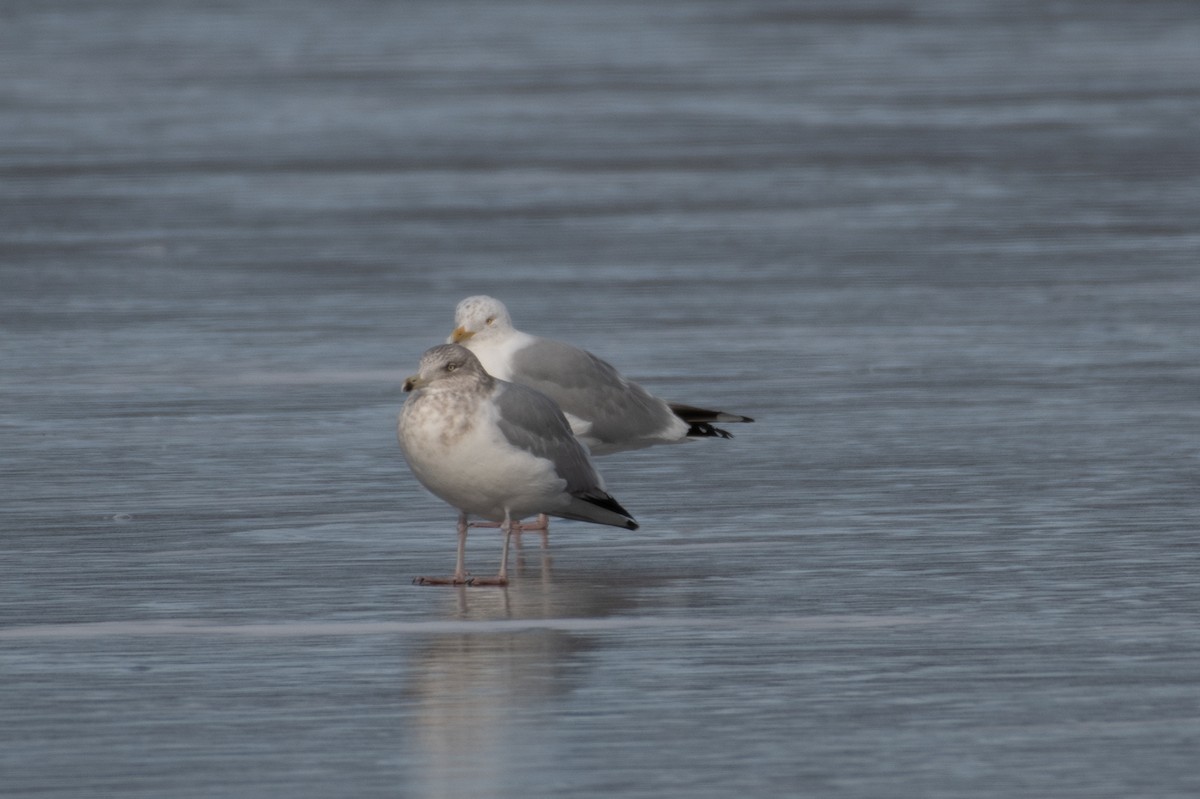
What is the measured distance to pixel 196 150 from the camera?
72.5 feet

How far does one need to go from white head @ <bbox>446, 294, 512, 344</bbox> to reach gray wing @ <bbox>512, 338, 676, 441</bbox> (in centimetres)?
14

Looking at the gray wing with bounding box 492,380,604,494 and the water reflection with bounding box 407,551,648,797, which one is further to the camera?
the gray wing with bounding box 492,380,604,494

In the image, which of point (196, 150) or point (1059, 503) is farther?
point (196, 150)

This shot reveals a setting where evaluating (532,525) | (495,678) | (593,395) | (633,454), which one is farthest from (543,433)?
(633,454)

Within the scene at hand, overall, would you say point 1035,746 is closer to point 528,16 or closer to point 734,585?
point 734,585

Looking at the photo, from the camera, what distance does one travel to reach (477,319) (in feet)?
31.6

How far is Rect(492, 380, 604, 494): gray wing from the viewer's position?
8.20m

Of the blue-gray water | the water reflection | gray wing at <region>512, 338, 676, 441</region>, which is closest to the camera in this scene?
the water reflection

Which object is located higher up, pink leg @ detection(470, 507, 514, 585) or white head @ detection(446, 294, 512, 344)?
white head @ detection(446, 294, 512, 344)

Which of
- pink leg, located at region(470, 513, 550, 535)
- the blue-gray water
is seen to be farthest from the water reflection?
pink leg, located at region(470, 513, 550, 535)

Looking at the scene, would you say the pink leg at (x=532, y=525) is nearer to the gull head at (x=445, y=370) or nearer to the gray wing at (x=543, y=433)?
the gray wing at (x=543, y=433)

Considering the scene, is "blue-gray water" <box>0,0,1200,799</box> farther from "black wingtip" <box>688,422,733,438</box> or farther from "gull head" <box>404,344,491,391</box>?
"gull head" <box>404,344,491,391</box>

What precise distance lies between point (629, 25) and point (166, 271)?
20.1m

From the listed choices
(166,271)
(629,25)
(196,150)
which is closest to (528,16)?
(629,25)
